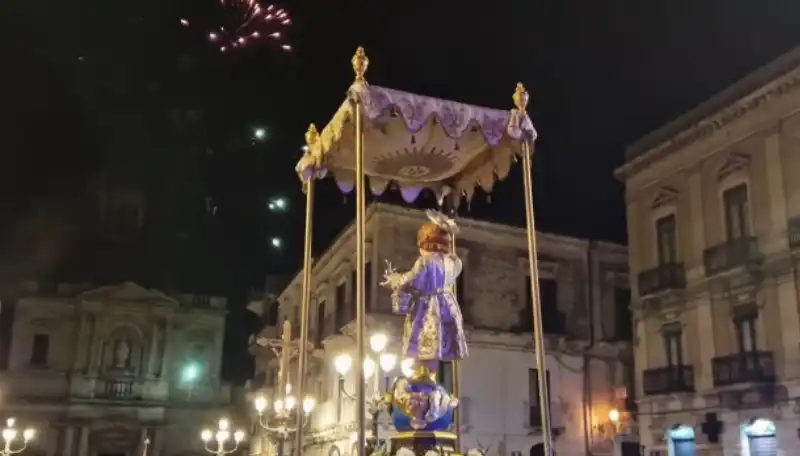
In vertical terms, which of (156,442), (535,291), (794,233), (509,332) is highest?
(794,233)

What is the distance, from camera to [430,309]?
712cm

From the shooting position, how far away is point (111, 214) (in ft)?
118

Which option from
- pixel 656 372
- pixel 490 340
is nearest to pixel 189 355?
pixel 490 340

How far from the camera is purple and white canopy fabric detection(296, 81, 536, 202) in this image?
6902mm

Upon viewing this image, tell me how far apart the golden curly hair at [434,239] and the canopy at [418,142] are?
0.87 meters

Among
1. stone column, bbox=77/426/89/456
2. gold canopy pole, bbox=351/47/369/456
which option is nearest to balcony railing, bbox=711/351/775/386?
gold canopy pole, bbox=351/47/369/456

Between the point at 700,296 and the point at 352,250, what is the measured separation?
9517 mm

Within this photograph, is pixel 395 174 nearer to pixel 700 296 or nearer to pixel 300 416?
pixel 300 416

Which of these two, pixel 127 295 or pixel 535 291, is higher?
pixel 127 295

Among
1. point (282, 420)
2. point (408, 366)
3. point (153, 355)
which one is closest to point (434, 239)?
point (408, 366)

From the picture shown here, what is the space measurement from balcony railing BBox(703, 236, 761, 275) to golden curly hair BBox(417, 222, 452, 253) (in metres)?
11.7

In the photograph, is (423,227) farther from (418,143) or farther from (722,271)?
(722,271)

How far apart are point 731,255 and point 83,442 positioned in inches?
987

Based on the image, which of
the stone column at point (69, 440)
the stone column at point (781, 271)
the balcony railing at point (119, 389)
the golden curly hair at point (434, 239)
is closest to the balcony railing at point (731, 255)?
the stone column at point (781, 271)
